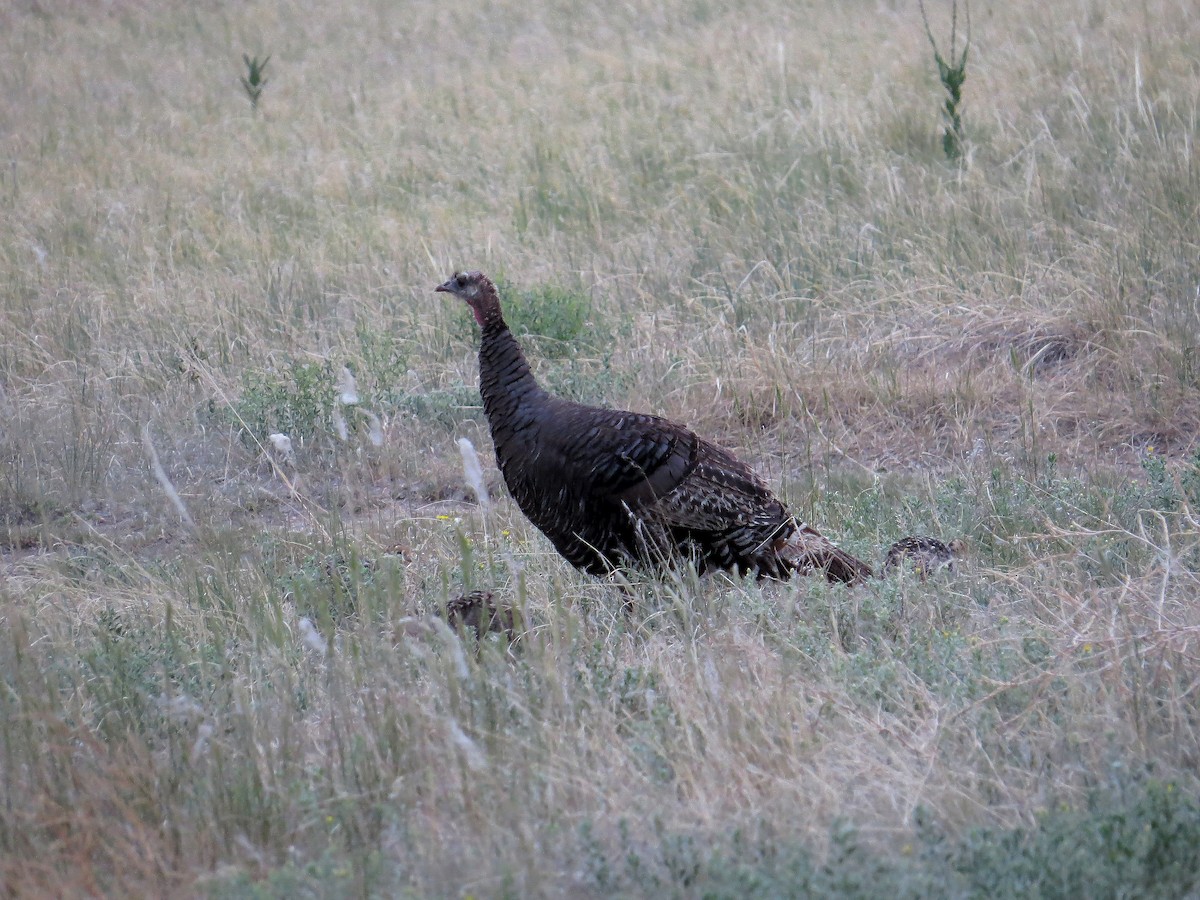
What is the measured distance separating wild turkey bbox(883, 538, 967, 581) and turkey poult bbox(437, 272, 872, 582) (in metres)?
0.12

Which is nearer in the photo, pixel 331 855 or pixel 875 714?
pixel 331 855

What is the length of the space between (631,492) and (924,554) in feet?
3.46

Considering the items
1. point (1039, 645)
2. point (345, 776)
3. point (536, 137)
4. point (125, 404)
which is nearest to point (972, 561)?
point (1039, 645)

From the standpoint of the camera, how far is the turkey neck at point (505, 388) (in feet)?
14.4

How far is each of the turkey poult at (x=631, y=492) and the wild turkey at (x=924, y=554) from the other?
0.40 feet

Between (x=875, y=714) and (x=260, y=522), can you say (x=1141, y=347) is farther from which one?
(x=260, y=522)

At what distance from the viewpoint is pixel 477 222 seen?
9594 millimetres

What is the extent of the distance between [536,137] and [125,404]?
531cm

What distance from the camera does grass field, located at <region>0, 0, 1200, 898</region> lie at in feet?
9.46

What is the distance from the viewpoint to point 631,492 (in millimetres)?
4242

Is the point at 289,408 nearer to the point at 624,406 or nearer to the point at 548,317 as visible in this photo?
the point at 548,317

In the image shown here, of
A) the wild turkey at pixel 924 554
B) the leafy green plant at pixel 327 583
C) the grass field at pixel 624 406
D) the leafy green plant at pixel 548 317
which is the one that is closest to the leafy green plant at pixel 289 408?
the grass field at pixel 624 406

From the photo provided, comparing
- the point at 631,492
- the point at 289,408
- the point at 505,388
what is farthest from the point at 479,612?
the point at 289,408

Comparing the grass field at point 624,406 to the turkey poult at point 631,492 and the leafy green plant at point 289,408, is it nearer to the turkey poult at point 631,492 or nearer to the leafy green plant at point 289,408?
the leafy green plant at point 289,408
